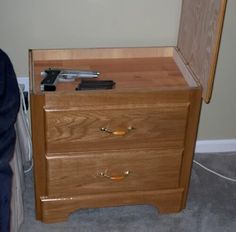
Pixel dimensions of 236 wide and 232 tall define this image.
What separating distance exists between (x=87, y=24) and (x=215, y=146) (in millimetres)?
907

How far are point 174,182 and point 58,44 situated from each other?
0.75 metres

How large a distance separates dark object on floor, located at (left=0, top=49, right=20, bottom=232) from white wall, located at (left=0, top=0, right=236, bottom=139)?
32 centimetres

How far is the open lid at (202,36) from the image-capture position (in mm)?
1531

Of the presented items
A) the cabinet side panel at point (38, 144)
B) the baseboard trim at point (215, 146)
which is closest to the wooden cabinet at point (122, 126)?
the cabinet side panel at point (38, 144)

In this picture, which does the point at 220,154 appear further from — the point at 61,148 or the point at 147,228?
the point at 61,148

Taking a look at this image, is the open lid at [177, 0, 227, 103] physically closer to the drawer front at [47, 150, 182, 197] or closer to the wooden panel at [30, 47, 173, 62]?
the wooden panel at [30, 47, 173, 62]

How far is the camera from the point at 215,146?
2.32 meters

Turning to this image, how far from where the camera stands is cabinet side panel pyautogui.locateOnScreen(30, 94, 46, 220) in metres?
1.57

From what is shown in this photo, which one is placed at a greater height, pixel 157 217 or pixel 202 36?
pixel 202 36

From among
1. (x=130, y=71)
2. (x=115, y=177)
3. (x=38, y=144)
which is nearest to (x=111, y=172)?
(x=115, y=177)

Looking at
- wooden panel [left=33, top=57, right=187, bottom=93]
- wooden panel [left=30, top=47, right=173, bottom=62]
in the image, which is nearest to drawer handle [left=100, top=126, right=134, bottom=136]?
wooden panel [left=33, top=57, right=187, bottom=93]

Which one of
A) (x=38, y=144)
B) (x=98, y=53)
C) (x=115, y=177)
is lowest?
(x=115, y=177)

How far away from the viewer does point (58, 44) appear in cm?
195

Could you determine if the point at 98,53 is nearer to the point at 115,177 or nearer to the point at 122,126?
the point at 122,126
